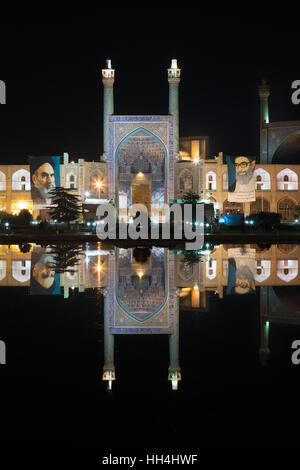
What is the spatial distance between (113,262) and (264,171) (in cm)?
2323

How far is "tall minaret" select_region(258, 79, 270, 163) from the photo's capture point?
3366 centimetres

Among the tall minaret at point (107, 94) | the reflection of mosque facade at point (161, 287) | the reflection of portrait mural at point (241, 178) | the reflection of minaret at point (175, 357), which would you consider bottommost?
A: the reflection of minaret at point (175, 357)

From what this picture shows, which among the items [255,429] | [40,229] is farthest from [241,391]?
[40,229]

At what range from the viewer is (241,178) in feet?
92.7

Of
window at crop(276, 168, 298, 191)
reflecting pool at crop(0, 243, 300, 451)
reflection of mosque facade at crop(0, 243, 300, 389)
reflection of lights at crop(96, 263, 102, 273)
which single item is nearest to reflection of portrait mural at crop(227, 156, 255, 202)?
window at crop(276, 168, 298, 191)

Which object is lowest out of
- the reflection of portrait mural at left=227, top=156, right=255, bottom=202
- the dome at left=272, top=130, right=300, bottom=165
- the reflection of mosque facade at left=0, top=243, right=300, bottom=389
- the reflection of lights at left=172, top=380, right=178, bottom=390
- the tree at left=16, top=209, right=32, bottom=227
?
the reflection of lights at left=172, top=380, right=178, bottom=390

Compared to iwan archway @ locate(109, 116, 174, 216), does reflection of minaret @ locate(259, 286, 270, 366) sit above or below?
→ below

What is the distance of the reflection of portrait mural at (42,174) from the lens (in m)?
27.9

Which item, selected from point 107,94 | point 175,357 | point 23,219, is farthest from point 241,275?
point 107,94

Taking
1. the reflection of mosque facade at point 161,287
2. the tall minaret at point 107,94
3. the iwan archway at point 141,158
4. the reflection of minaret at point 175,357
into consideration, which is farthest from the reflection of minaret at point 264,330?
the tall minaret at point 107,94

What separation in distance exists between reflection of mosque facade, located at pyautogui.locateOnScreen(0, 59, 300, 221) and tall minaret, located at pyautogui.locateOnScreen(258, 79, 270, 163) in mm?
64

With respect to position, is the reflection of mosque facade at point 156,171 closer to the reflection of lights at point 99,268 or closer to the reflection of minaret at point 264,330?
the reflection of lights at point 99,268

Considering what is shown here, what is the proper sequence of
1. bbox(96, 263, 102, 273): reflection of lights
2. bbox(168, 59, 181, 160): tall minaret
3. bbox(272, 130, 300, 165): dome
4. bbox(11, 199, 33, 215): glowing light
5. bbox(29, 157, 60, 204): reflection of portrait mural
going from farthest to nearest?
bbox(272, 130, 300, 165): dome < bbox(11, 199, 33, 215): glowing light < bbox(168, 59, 181, 160): tall minaret < bbox(29, 157, 60, 204): reflection of portrait mural < bbox(96, 263, 102, 273): reflection of lights

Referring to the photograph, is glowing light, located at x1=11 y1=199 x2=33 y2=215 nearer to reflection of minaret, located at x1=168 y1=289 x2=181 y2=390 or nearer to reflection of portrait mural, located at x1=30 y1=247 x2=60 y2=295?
reflection of portrait mural, located at x1=30 y1=247 x2=60 y2=295
